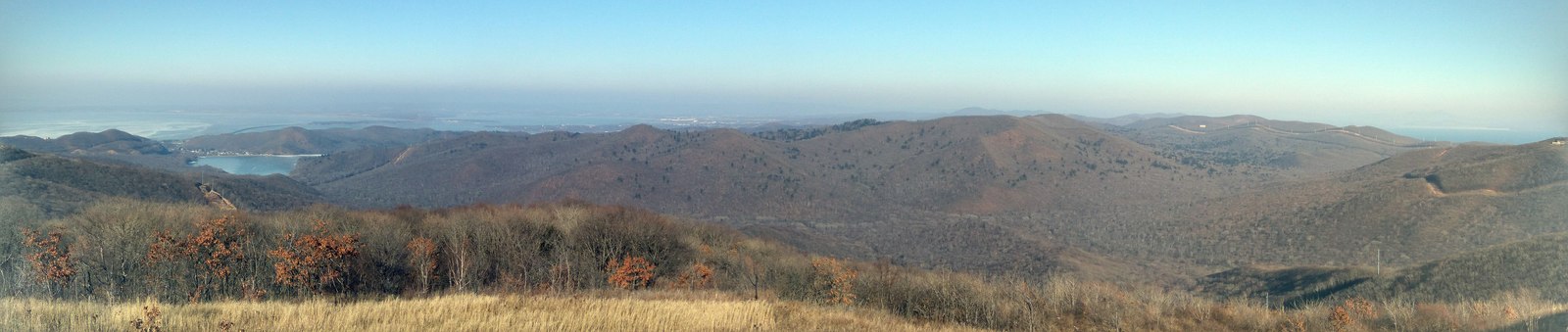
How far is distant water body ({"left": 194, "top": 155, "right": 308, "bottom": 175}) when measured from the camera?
12588 cm

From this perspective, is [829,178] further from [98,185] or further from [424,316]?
[424,316]

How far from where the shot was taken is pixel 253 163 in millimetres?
138375

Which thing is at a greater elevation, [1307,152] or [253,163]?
[1307,152]

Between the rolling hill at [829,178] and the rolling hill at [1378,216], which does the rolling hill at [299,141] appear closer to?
the rolling hill at [829,178]

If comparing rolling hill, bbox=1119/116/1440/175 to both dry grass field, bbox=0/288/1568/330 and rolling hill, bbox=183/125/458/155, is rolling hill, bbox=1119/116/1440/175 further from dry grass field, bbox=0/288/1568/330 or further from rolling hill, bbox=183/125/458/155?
rolling hill, bbox=183/125/458/155

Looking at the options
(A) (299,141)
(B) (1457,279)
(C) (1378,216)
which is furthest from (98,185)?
(A) (299,141)

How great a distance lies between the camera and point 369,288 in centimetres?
2894

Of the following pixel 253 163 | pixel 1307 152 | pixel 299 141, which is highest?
pixel 1307 152

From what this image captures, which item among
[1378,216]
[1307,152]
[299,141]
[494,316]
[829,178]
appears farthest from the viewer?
[299,141]

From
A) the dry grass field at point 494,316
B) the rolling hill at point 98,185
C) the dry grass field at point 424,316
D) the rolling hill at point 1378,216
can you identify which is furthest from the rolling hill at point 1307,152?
the rolling hill at point 98,185

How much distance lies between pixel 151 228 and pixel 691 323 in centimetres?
2724

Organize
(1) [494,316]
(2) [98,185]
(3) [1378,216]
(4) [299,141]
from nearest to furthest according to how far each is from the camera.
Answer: (1) [494,316] < (2) [98,185] < (3) [1378,216] < (4) [299,141]

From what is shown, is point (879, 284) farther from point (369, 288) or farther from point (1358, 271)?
point (1358, 271)

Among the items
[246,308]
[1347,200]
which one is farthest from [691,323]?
[1347,200]
